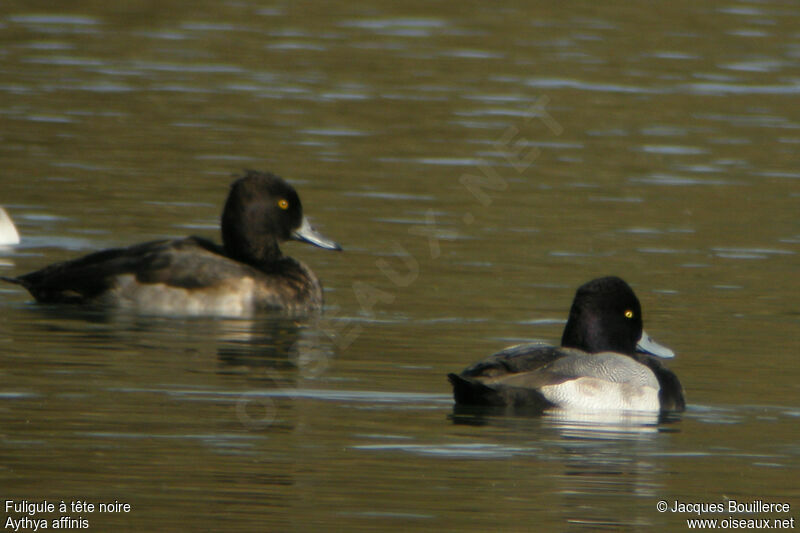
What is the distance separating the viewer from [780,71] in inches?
969

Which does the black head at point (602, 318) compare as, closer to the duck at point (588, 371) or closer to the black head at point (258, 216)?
the duck at point (588, 371)

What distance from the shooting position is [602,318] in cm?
1051

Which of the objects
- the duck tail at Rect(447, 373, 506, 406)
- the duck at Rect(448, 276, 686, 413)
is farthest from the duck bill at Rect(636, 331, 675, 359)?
the duck tail at Rect(447, 373, 506, 406)

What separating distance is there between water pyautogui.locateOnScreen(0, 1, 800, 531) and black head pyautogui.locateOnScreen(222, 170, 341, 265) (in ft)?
2.20

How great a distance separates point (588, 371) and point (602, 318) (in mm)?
607

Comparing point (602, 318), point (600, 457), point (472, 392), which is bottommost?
point (600, 457)

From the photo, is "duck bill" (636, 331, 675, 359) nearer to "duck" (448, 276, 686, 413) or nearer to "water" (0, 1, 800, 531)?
"duck" (448, 276, 686, 413)

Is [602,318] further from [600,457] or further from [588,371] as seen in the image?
[600,457]

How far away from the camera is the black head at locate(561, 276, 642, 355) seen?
10.5 m

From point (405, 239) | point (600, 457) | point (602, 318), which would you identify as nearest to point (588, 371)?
point (602, 318)

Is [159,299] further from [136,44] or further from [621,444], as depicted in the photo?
[136,44]

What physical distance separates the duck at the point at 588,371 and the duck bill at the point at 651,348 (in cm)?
10

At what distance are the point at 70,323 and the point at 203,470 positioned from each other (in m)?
4.11

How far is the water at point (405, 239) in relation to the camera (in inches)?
336
